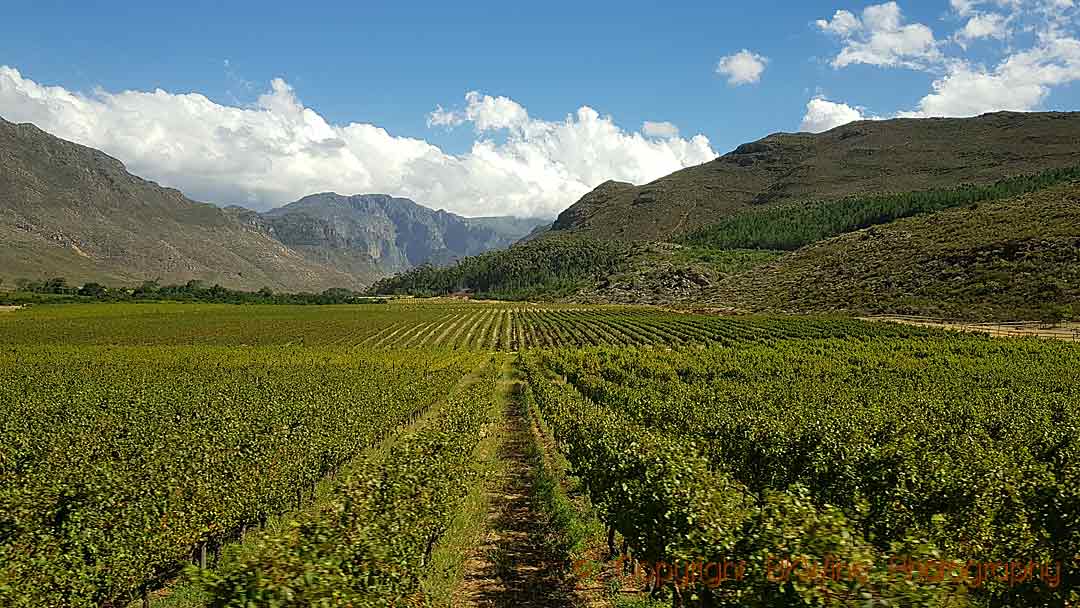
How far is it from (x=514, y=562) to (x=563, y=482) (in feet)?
27.8

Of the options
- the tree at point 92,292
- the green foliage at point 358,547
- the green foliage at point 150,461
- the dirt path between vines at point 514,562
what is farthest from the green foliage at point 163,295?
the green foliage at point 358,547

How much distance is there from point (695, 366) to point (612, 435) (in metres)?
31.9

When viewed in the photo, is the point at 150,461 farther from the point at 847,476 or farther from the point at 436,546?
the point at 847,476

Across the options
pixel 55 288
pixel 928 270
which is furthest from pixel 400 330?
pixel 55 288

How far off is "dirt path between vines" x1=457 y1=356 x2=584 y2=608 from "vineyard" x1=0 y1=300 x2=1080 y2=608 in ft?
1.19

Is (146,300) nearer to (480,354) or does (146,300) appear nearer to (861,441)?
(480,354)

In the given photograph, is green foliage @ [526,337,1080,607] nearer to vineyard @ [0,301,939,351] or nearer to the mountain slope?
vineyard @ [0,301,939,351]

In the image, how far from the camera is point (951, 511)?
1259 centimetres

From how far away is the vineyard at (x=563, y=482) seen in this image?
8594 mm

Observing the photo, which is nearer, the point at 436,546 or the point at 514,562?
the point at 514,562

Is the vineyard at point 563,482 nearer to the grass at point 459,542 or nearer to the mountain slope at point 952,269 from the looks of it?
the grass at point 459,542

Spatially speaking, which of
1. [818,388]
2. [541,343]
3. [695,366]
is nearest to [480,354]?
[541,343]

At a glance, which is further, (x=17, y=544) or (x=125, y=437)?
(x=125, y=437)

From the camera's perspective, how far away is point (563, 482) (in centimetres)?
2494
